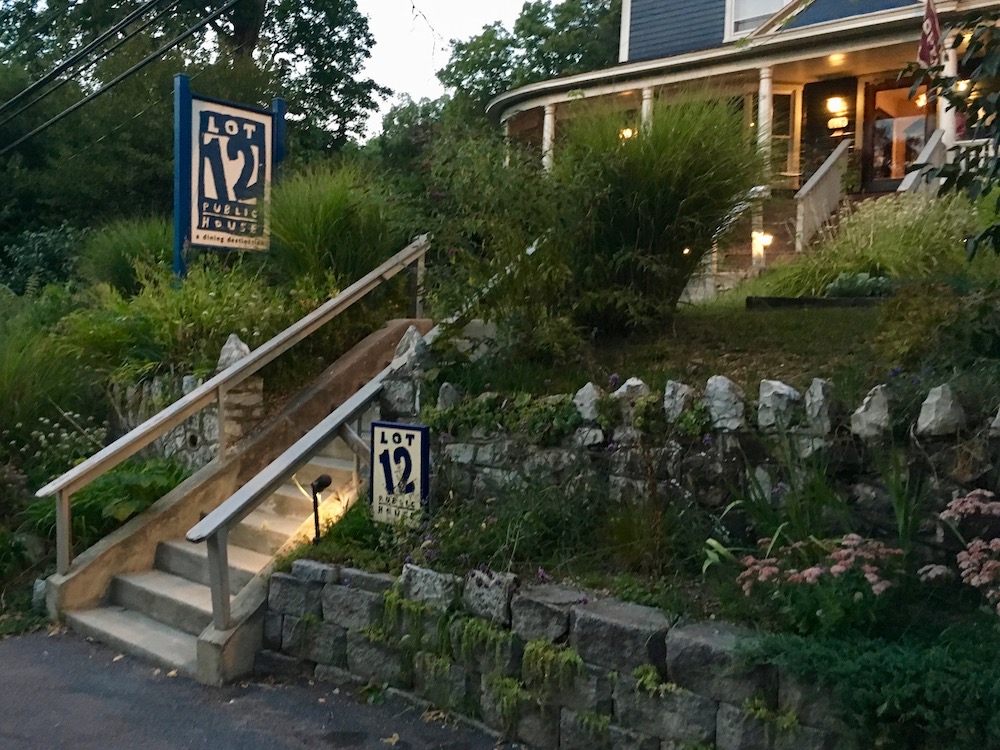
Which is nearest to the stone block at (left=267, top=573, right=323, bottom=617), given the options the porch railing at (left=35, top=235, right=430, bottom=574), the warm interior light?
the porch railing at (left=35, top=235, right=430, bottom=574)

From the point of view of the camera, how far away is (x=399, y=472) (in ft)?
16.4

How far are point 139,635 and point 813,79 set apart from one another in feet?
43.8

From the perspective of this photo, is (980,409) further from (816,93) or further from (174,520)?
(816,93)

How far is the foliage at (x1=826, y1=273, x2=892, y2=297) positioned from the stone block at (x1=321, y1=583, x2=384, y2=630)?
449 cm

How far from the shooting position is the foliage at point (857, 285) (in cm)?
715

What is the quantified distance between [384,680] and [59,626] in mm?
2481

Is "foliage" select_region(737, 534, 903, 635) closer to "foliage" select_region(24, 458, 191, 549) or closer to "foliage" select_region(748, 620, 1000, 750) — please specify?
"foliage" select_region(748, 620, 1000, 750)

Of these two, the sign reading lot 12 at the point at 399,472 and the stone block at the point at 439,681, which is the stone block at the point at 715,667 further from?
the sign reading lot 12 at the point at 399,472

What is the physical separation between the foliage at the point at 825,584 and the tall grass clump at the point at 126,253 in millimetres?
7602

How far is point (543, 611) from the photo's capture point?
399cm

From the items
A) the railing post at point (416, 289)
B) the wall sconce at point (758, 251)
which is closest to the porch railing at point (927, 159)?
the wall sconce at point (758, 251)

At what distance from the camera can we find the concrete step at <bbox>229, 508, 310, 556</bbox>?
19.6 ft

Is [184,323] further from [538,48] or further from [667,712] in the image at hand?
[538,48]

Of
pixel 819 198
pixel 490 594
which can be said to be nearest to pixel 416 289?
pixel 490 594
